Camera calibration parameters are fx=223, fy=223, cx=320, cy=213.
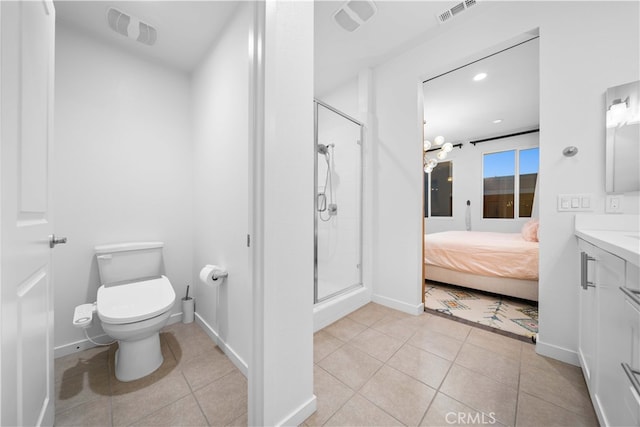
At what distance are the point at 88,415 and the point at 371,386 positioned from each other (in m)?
1.48

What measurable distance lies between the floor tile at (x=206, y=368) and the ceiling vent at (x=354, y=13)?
9.02ft

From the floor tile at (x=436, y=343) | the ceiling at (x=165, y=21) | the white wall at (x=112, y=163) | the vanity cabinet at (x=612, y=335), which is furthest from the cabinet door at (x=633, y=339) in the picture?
the white wall at (x=112, y=163)

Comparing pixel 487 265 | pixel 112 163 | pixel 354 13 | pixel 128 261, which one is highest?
pixel 354 13

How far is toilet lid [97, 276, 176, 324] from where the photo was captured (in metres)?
1.27

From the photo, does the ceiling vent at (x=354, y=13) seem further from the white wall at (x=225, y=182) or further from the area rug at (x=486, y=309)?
the area rug at (x=486, y=309)

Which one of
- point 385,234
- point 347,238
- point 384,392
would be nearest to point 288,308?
point 384,392

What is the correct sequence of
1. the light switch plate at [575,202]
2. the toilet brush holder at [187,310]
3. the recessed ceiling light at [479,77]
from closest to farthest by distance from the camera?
the light switch plate at [575,202], the toilet brush holder at [187,310], the recessed ceiling light at [479,77]

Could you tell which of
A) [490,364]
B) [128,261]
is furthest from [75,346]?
[490,364]

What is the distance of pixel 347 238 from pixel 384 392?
55.2 inches

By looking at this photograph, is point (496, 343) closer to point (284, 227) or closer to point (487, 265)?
point (487, 265)

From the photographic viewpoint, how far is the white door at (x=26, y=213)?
2.06 feet

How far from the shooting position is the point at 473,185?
5.07m

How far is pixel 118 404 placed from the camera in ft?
3.92

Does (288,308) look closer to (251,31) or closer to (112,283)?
(251,31)
